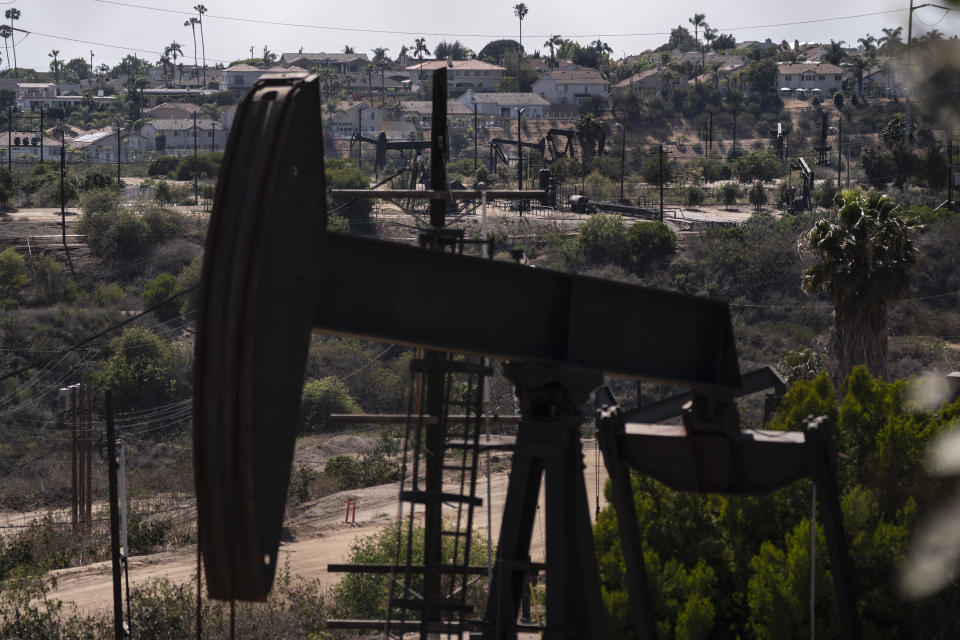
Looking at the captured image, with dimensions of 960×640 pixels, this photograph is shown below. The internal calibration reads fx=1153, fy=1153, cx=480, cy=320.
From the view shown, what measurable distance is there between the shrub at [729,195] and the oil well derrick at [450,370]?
Answer: 63067 millimetres

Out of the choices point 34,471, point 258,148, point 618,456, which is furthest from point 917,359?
point 258,148

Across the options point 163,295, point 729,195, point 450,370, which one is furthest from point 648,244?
point 450,370

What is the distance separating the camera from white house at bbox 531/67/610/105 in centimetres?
13200

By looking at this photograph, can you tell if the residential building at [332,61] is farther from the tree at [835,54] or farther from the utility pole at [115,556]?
the utility pole at [115,556]

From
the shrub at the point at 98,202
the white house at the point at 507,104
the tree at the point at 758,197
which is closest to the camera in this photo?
the shrub at the point at 98,202

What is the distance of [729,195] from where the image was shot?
69.4 m

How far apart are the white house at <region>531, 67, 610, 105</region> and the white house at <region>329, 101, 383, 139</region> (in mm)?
22216

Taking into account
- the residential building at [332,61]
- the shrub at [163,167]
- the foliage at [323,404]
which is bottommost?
the foliage at [323,404]

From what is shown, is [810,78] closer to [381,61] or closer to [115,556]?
[381,61]

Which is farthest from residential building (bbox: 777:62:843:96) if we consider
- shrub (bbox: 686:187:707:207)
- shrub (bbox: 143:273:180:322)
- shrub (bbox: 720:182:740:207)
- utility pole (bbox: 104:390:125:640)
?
utility pole (bbox: 104:390:125:640)

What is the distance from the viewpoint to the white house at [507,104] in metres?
126

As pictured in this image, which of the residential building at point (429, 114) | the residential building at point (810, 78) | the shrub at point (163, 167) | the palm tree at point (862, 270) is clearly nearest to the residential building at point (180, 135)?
the residential building at point (429, 114)

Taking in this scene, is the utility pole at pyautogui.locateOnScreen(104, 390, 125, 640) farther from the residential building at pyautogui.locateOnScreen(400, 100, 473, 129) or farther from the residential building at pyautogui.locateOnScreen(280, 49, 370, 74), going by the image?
the residential building at pyautogui.locateOnScreen(280, 49, 370, 74)

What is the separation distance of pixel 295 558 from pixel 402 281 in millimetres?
17665
